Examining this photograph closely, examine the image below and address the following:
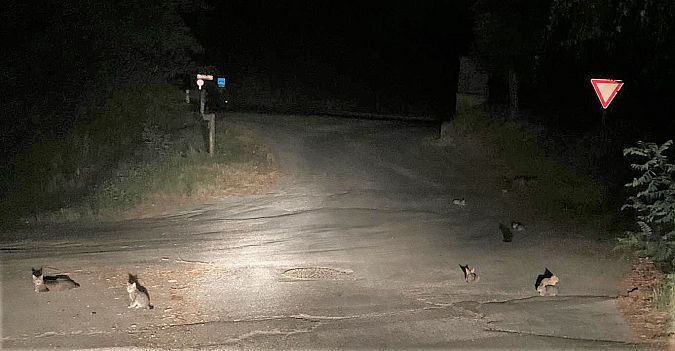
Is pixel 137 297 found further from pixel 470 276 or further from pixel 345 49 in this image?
pixel 345 49

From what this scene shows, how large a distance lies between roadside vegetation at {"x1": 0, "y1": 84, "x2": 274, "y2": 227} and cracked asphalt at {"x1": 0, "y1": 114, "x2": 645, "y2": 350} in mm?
1490

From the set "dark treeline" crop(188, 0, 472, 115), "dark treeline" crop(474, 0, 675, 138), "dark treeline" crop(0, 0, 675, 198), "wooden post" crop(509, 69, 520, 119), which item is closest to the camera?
"dark treeline" crop(0, 0, 675, 198)

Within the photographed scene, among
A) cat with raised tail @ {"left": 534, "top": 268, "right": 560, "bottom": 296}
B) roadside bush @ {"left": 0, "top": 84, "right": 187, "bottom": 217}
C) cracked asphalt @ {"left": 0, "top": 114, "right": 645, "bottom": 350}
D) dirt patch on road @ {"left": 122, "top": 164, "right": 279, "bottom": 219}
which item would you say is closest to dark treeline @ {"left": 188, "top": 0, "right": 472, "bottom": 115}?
roadside bush @ {"left": 0, "top": 84, "right": 187, "bottom": 217}

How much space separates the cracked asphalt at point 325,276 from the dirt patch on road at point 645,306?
0.60 ft

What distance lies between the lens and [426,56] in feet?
163

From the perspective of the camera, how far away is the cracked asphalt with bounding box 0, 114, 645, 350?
7469mm

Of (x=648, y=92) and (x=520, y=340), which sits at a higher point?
(x=648, y=92)

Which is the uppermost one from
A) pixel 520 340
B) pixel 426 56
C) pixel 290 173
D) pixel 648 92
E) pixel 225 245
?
pixel 426 56

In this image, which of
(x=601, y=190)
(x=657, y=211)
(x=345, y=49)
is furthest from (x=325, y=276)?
(x=345, y=49)

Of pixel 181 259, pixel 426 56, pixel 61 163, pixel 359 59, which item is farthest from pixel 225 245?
pixel 359 59

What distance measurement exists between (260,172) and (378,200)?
15.3ft

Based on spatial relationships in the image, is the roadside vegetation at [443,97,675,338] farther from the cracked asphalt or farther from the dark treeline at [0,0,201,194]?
the dark treeline at [0,0,201,194]

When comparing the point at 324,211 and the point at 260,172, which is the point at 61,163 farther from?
the point at 324,211

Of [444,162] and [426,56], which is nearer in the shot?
[444,162]
